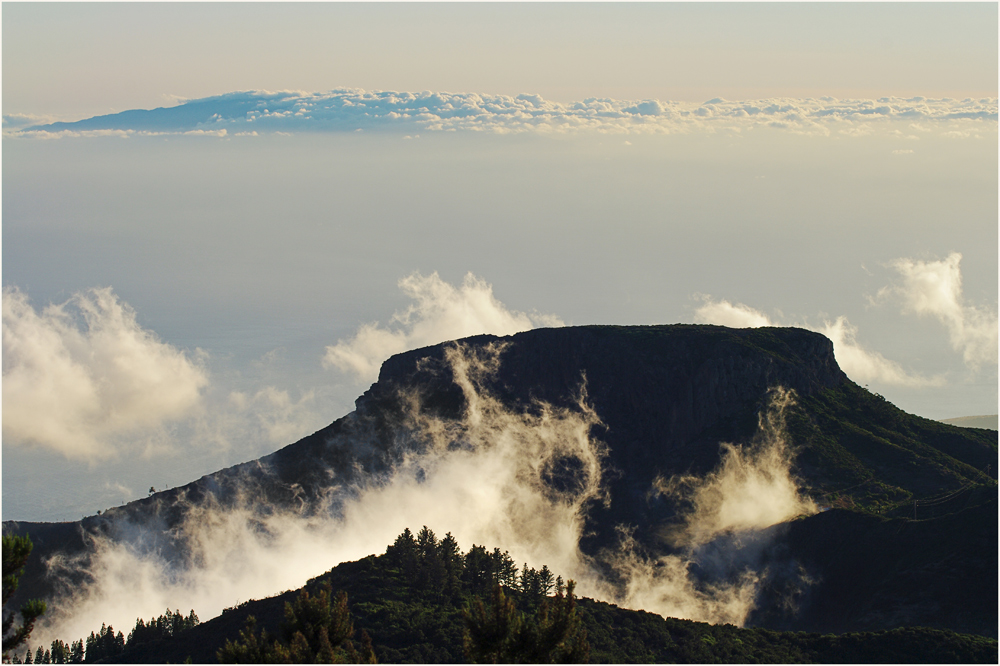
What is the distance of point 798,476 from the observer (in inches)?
6644

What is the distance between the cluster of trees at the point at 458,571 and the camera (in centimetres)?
12400

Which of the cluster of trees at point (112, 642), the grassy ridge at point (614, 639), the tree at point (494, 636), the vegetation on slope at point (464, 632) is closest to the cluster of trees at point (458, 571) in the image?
the vegetation on slope at point (464, 632)

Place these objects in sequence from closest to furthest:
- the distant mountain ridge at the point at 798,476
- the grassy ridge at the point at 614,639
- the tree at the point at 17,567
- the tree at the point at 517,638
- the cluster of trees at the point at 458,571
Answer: the tree at the point at 17,567, the tree at the point at 517,638, the grassy ridge at the point at 614,639, the cluster of trees at the point at 458,571, the distant mountain ridge at the point at 798,476

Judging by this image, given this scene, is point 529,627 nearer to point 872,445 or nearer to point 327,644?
point 327,644

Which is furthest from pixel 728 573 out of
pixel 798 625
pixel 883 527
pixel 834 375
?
pixel 834 375

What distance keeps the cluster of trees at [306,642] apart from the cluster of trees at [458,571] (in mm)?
40487

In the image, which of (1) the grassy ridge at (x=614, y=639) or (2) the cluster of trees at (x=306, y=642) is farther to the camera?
(1) the grassy ridge at (x=614, y=639)

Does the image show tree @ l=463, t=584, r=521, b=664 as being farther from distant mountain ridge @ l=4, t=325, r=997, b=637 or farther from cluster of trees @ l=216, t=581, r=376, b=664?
distant mountain ridge @ l=4, t=325, r=997, b=637

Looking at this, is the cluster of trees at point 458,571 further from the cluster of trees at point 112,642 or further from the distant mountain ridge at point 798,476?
the distant mountain ridge at point 798,476

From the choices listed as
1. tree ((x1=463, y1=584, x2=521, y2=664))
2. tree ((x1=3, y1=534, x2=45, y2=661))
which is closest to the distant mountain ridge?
tree ((x1=463, y1=584, x2=521, y2=664))

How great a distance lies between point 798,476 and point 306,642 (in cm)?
11573

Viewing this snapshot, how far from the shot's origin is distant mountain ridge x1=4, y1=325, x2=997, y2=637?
133 m

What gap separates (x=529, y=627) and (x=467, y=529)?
103 metres

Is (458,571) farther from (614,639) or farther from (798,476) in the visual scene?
(798,476)
